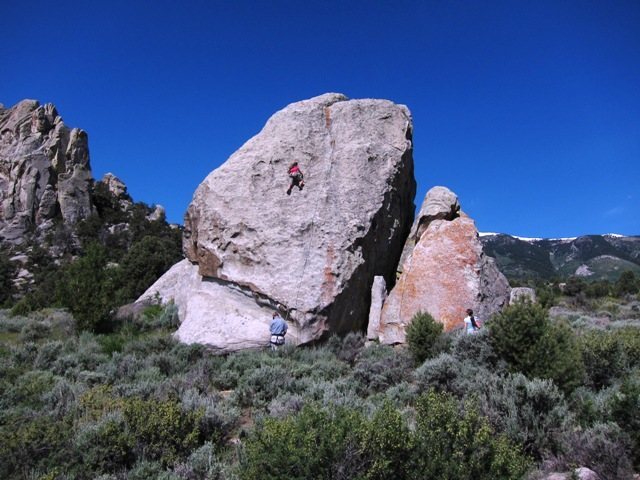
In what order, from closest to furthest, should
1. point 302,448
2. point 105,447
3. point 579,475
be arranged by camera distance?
point 302,448, point 579,475, point 105,447

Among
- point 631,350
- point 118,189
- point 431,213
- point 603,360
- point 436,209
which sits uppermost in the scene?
point 118,189

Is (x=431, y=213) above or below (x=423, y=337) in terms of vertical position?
above

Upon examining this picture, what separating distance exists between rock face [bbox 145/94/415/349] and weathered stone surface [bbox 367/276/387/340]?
0.91 ft

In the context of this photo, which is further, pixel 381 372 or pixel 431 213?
pixel 431 213

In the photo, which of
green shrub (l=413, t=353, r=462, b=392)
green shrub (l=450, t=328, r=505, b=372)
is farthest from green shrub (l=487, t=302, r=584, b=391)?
green shrub (l=413, t=353, r=462, b=392)

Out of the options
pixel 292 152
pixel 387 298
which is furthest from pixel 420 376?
pixel 292 152

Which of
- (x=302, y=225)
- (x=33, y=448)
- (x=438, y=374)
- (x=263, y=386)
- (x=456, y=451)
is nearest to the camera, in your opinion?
(x=456, y=451)

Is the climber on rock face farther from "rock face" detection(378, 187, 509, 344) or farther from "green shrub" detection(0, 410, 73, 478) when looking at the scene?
"green shrub" detection(0, 410, 73, 478)

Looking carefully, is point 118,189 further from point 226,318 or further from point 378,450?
point 378,450

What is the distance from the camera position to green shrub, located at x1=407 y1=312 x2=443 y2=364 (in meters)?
9.98

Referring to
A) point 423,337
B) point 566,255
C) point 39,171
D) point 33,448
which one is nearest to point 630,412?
point 423,337

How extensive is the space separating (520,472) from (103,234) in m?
59.7

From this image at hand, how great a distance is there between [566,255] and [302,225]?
17328 centimetres

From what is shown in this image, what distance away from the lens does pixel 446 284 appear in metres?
13.5
